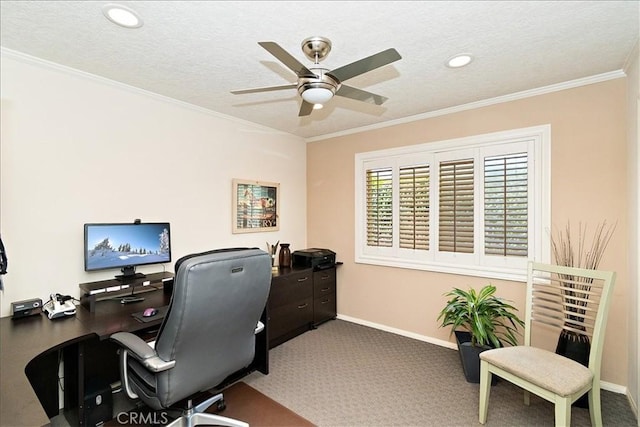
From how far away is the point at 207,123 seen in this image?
327cm

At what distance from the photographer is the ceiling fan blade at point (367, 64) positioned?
1.50m

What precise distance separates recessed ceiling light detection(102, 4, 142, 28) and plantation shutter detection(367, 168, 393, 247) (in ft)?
9.12

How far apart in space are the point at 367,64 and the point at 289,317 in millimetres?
2707

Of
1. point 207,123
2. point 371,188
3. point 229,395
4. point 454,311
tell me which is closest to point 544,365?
point 454,311

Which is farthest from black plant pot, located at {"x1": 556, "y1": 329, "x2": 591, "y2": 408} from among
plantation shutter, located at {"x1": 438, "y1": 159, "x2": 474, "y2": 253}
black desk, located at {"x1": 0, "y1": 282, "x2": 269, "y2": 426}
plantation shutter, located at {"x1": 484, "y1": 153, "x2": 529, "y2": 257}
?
black desk, located at {"x1": 0, "y1": 282, "x2": 269, "y2": 426}

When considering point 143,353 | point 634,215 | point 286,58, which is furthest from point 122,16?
point 634,215

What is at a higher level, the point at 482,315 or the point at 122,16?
the point at 122,16

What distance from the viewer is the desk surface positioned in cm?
104

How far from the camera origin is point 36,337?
1.68 m

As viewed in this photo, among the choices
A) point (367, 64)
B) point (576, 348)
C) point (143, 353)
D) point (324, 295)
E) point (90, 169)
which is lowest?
point (324, 295)

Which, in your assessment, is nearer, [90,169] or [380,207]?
[90,169]

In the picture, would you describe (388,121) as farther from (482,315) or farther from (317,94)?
(482,315)

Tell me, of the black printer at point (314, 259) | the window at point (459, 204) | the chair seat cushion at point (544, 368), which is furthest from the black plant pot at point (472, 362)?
the black printer at point (314, 259)

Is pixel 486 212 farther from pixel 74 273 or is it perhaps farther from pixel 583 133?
pixel 74 273
